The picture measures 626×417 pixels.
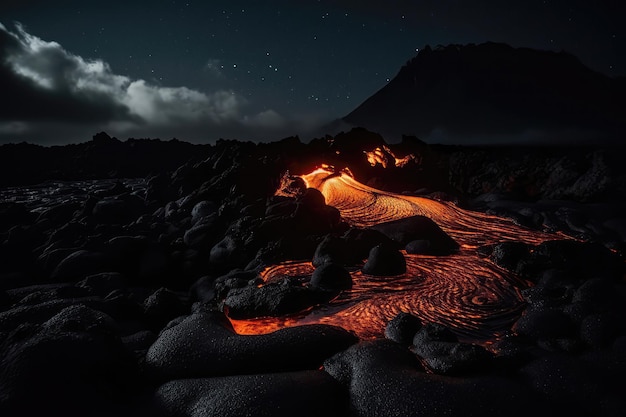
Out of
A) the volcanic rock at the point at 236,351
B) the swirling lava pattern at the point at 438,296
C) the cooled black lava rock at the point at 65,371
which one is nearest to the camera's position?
the cooled black lava rock at the point at 65,371

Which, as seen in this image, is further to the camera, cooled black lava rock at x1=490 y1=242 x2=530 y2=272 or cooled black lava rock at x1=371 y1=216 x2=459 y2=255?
cooled black lava rock at x1=371 y1=216 x2=459 y2=255

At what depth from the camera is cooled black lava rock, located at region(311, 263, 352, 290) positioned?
27.8 feet

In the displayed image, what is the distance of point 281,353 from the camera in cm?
489

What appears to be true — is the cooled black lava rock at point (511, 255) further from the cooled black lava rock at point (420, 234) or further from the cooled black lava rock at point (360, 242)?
the cooled black lava rock at point (360, 242)

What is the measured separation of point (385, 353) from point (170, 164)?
49.7 metres

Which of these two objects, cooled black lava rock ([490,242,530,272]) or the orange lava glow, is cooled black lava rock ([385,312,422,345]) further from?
the orange lava glow

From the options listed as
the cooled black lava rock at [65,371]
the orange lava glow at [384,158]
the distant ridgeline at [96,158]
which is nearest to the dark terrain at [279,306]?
the cooled black lava rock at [65,371]

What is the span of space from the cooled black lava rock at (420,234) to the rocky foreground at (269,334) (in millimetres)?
927

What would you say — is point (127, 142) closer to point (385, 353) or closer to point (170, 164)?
point (170, 164)

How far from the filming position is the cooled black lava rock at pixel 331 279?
8.47m

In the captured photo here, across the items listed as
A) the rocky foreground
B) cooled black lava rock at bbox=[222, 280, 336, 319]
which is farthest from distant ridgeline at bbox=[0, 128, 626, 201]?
cooled black lava rock at bbox=[222, 280, 336, 319]

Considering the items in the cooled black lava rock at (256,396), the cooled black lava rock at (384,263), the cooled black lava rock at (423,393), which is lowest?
the cooled black lava rock at (384,263)

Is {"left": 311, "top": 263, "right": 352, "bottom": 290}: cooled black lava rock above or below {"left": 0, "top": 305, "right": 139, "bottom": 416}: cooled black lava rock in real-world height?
below

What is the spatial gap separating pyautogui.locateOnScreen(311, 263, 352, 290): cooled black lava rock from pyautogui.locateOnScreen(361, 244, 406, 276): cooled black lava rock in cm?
114
